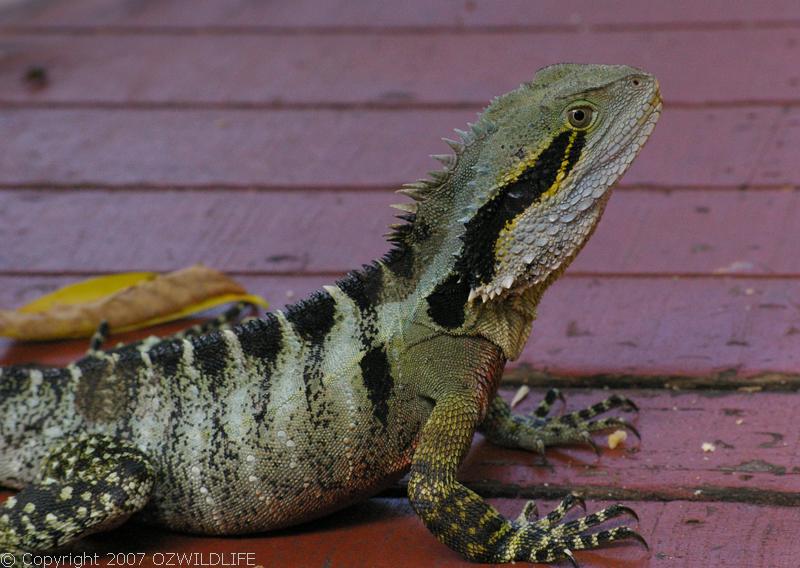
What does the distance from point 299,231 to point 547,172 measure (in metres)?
1.87

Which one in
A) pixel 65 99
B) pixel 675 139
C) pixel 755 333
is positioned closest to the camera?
pixel 755 333

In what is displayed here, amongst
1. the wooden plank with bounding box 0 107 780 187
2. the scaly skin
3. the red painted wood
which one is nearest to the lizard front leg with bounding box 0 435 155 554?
the scaly skin

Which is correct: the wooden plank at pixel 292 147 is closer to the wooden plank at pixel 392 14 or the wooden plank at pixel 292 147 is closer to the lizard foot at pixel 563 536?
the wooden plank at pixel 392 14

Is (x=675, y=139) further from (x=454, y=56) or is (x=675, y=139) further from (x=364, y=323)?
(x=364, y=323)

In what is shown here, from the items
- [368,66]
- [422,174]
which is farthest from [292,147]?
[368,66]

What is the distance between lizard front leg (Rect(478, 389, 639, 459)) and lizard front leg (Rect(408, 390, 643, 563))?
1.52 ft

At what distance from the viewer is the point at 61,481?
354 cm

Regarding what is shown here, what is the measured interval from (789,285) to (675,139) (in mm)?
1175

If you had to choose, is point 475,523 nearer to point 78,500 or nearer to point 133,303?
point 78,500

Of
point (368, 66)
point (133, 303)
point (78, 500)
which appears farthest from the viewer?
point (368, 66)

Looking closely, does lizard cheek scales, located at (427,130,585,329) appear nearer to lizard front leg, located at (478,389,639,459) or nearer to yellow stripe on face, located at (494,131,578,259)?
yellow stripe on face, located at (494,131,578,259)

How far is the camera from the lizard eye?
3.43 meters

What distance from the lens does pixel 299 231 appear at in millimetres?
5105

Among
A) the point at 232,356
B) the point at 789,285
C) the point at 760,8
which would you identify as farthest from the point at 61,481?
the point at 760,8
